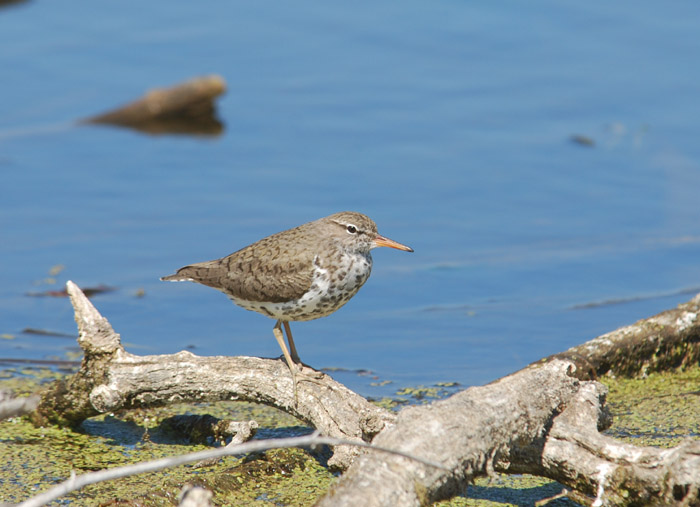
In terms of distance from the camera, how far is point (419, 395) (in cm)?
712

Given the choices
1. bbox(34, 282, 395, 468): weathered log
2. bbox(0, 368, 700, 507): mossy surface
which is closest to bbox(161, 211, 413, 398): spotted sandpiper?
bbox(34, 282, 395, 468): weathered log

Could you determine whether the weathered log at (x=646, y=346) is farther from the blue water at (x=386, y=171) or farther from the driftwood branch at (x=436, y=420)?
the blue water at (x=386, y=171)

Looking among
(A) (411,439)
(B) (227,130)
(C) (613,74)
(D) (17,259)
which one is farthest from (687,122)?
(A) (411,439)

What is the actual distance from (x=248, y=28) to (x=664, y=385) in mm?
9097

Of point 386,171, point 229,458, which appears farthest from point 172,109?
point 229,458

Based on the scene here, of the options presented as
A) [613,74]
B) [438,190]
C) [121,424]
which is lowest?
[121,424]

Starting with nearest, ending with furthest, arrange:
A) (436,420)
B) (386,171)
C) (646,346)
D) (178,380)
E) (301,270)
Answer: (436,420), (178,380), (301,270), (646,346), (386,171)

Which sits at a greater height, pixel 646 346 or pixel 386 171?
pixel 386 171

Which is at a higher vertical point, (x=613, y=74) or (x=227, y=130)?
(x=613, y=74)

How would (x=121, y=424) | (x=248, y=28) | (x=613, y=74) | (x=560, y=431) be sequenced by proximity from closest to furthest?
(x=560, y=431) → (x=121, y=424) → (x=613, y=74) → (x=248, y=28)

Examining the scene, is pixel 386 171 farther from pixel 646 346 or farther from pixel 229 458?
pixel 229 458

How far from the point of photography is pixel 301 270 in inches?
243

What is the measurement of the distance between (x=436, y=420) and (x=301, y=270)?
196cm

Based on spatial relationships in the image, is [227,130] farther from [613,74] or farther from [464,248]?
[613,74]
